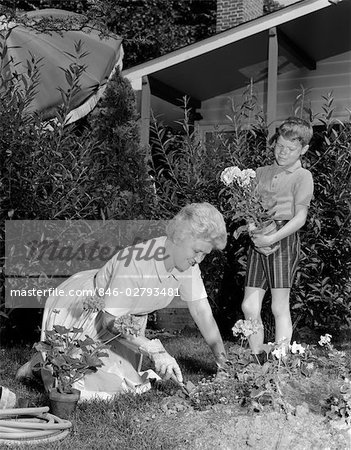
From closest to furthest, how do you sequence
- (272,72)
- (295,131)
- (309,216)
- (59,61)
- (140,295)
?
1. (140,295)
2. (295,131)
3. (309,216)
4. (59,61)
5. (272,72)

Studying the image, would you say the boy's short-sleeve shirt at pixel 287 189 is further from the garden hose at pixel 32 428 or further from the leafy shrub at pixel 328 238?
the garden hose at pixel 32 428

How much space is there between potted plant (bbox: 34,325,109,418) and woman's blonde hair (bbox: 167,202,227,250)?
685mm

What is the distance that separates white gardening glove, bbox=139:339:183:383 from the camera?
10.6 ft

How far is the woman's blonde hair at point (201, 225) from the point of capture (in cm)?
342

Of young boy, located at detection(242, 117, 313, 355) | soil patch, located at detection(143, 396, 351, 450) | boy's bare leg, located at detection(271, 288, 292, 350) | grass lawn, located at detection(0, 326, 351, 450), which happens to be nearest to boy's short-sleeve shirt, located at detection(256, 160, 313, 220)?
young boy, located at detection(242, 117, 313, 355)

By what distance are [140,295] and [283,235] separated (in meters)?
1.11

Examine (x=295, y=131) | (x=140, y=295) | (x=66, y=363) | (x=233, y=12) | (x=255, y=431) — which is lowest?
(x=255, y=431)

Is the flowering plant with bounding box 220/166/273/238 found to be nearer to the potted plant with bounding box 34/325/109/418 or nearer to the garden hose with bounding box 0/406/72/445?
the potted plant with bounding box 34/325/109/418

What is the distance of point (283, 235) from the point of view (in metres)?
4.27

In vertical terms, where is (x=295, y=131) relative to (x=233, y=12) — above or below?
below

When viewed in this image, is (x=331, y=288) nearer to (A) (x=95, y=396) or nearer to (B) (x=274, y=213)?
(B) (x=274, y=213)

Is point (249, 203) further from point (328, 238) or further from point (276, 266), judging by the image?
point (328, 238)

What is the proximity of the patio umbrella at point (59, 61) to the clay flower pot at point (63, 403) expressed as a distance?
3500mm

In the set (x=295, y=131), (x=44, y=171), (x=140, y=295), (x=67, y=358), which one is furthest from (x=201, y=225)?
(x=44, y=171)
